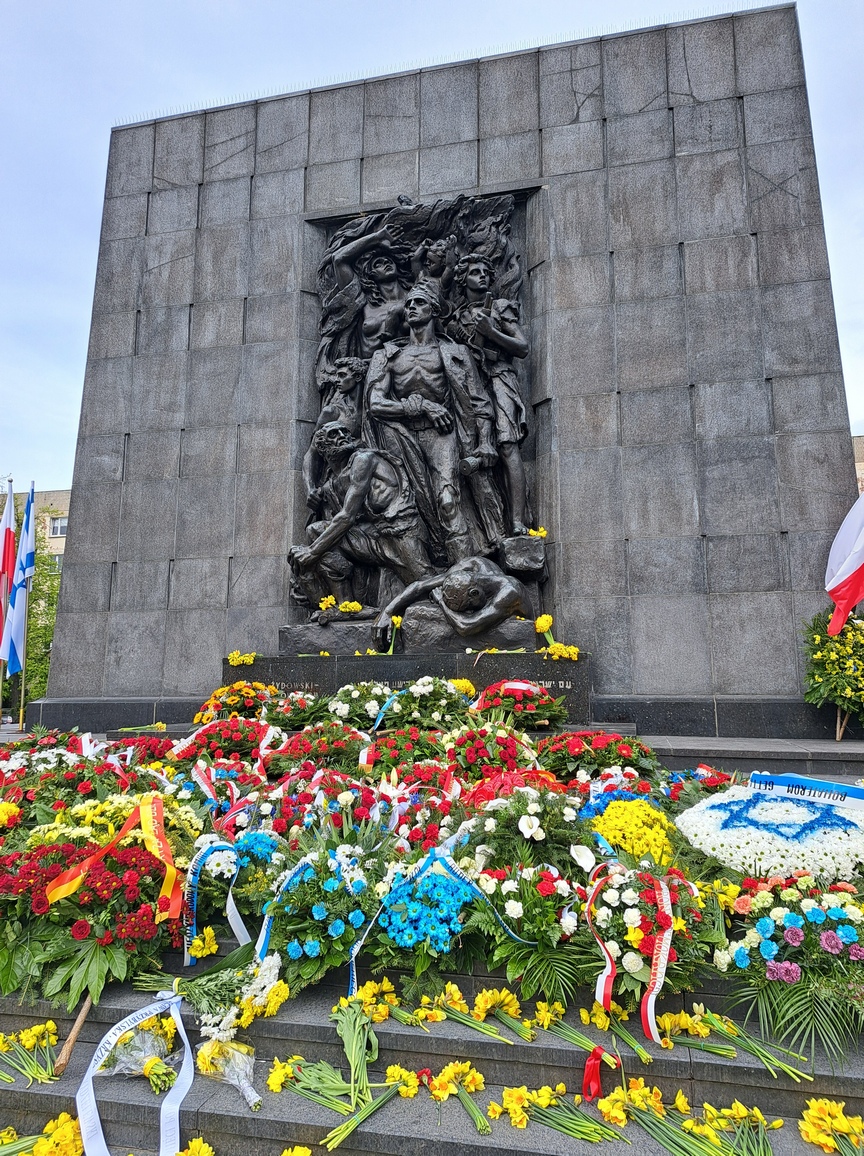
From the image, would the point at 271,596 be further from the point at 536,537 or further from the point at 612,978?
the point at 612,978

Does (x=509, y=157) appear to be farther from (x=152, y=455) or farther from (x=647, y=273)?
(x=152, y=455)

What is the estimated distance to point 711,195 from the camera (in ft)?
37.7

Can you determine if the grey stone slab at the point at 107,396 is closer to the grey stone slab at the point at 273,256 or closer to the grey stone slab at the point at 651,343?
the grey stone slab at the point at 273,256

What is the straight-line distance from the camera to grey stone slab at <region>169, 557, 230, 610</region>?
39.4 ft

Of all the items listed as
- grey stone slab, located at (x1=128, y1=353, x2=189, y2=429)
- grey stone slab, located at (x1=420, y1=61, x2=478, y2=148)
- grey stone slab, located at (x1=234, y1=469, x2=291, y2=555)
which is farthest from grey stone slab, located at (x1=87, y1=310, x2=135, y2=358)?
grey stone slab, located at (x1=420, y1=61, x2=478, y2=148)

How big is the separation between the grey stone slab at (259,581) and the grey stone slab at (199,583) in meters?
0.15

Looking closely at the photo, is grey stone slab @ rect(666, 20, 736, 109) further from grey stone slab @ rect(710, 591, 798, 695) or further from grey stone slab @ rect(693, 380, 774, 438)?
grey stone slab @ rect(710, 591, 798, 695)

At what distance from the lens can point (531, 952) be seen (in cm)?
377

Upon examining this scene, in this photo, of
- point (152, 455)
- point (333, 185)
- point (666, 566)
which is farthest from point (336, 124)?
point (666, 566)

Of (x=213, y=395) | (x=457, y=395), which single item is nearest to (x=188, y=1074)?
(x=457, y=395)

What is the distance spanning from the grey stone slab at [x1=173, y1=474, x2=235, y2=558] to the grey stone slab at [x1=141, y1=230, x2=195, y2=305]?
337 cm

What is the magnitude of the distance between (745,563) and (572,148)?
7.13 m

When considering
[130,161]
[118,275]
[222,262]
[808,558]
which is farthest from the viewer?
[130,161]

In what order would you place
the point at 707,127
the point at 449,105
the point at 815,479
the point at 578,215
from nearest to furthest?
1. the point at 815,479
2. the point at 707,127
3. the point at 578,215
4. the point at 449,105
